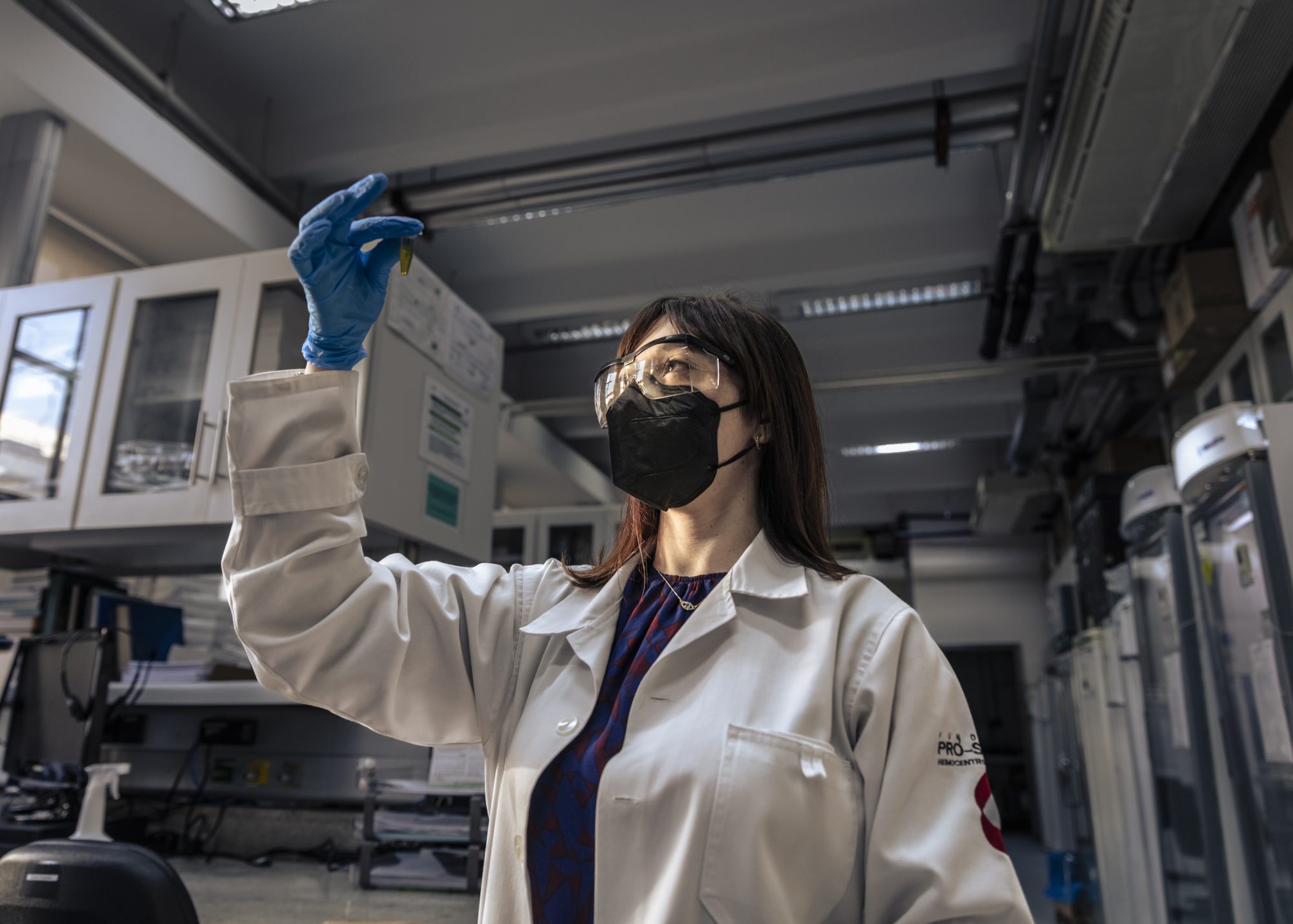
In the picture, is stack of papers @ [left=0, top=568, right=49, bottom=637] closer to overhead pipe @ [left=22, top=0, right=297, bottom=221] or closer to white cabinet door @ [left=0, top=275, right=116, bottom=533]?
white cabinet door @ [left=0, top=275, right=116, bottom=533]

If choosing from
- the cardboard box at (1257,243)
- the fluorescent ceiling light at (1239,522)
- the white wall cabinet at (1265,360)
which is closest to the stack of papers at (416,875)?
the fluorescent ceiling light at (1239,522)

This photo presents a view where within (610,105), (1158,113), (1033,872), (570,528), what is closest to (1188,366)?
(1158,113)

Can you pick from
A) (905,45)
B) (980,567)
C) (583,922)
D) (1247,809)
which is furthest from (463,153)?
(980,567)

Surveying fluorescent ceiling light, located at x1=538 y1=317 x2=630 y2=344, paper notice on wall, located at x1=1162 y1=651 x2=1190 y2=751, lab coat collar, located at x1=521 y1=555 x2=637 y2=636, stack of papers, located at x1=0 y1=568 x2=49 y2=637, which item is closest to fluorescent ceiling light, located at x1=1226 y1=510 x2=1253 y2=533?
paper notice on wall, located at x1=1162 y1=651 x2=1190 y2=751

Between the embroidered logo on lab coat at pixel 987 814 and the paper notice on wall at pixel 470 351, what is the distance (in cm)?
202

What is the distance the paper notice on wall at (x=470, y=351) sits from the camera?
Answer: 2664 mm

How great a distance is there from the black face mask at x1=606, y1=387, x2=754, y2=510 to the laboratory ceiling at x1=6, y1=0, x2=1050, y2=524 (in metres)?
1.58

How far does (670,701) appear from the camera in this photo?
978 mm

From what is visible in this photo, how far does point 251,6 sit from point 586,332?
2.89 metres

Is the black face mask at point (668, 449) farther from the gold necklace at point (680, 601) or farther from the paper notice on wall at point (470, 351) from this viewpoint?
the paper notice on wall at point (470, 351)

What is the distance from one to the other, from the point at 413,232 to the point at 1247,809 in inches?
128

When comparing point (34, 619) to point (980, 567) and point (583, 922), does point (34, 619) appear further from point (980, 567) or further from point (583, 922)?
point (980, 567)

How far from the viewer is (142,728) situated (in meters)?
2.56

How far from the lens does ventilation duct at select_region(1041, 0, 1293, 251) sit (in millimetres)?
2562
